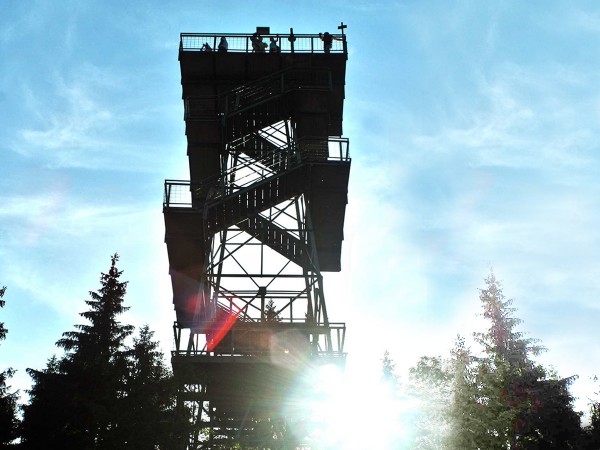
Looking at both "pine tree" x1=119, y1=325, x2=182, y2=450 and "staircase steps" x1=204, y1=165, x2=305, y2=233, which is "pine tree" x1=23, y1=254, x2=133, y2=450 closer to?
"pine tree" x1=119, y1=325, x2=182, y2=450

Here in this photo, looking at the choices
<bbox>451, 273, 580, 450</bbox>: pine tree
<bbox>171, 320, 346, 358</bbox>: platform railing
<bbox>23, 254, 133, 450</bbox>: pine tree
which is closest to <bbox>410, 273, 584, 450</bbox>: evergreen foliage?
<bbox>451, 273, 580, 450</bbox>: pine tree

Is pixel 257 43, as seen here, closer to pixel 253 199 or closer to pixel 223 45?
pixel 223 45

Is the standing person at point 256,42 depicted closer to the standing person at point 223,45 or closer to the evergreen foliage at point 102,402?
the standing person at point 223,45

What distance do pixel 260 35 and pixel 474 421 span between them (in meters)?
15.8

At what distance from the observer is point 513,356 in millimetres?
38031

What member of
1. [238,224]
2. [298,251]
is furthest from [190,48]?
[298,251]

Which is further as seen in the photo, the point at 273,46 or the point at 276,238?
the point at 273,46

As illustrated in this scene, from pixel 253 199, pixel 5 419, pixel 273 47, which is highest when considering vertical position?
pixel 273 47

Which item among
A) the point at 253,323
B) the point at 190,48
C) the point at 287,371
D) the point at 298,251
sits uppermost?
the point at 190,48

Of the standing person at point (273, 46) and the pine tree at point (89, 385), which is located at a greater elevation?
the standing person at point (273, 46)

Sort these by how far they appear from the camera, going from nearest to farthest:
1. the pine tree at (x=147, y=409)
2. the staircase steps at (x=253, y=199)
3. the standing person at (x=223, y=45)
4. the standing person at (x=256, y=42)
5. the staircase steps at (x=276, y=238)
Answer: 1. the pine tree at (x=147, y=409)
2. the staircase steps at (x=253, y=199)
3. the staircase steps at (x=276, y=238)
4. the standing person at (x=223, y=45)
5. the standing person at (x=256, y=42)

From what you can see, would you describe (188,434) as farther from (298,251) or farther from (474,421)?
(474,421)

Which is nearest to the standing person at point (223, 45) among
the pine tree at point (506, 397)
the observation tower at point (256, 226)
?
the observation tower at point (256, 226)

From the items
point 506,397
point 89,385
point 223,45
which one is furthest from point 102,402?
point 506,397
